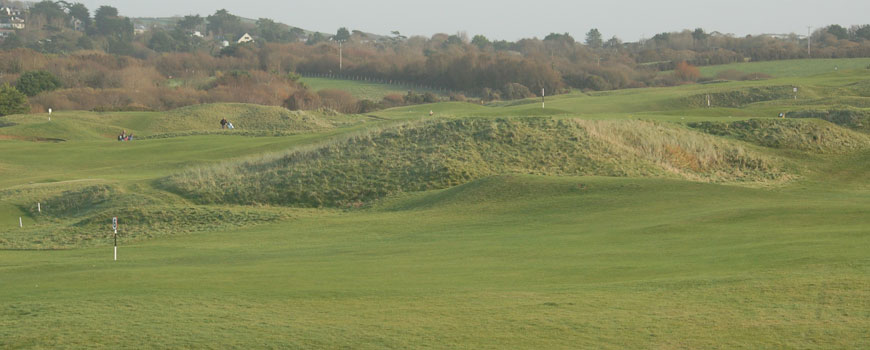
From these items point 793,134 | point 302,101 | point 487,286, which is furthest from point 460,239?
point 302,101

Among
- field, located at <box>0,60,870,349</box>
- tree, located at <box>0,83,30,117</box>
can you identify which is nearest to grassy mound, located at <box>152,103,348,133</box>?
tree, located at <box>0,83,30,117</box>

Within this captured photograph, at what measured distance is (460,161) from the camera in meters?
37.8

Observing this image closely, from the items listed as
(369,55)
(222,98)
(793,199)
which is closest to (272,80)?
(222,98)

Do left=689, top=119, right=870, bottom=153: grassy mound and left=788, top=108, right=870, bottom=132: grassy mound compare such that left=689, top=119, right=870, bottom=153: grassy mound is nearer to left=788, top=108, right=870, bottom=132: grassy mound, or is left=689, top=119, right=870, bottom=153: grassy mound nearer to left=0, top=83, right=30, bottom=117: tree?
left=788, top=108, right=870, bottom=132: grassy mound

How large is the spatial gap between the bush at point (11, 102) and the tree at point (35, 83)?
2222 cm

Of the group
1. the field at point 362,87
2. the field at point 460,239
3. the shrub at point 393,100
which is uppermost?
the field at point 362,87

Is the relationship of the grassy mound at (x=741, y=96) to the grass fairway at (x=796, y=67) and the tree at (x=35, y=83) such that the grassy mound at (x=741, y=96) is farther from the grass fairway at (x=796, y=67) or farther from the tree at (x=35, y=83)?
the tree at (x=35, y=83)

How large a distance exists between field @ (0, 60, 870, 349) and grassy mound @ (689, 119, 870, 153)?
144 mm

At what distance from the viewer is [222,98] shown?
118188 mm

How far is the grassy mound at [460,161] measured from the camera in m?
36.3

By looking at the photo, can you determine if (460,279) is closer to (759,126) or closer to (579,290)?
(579,290)

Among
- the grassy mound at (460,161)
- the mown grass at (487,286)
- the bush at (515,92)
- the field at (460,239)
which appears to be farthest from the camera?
the bush at (515,92)

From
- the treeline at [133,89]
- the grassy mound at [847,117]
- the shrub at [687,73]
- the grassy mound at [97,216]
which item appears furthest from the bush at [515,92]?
the grassy mound at [97,216]

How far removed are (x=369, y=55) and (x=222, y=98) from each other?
269ft
